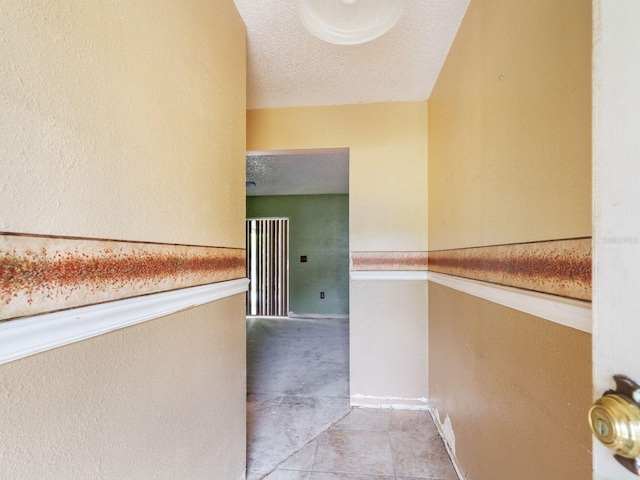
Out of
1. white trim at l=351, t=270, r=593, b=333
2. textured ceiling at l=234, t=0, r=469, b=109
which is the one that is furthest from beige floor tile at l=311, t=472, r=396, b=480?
textured ceiling at l=234, t=0, r=469, b=109

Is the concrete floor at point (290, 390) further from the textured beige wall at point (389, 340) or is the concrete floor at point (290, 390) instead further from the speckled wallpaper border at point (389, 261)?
the speckled wallpaper border at point (389, 261)

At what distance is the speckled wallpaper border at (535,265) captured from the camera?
26.0 inches

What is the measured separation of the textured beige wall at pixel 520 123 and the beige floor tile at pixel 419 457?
1.24 meters

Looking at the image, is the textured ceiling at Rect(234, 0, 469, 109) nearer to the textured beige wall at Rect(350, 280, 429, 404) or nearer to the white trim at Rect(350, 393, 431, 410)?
the textured beige wall at Rect(350, 280, 429, 404)

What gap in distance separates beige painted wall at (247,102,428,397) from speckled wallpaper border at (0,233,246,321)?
1613 mm

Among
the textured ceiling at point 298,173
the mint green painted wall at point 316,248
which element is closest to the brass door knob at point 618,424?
the textured ceiling at point 298,173

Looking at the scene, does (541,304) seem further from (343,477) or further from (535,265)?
(343,477)

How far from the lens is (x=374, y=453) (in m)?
1.73

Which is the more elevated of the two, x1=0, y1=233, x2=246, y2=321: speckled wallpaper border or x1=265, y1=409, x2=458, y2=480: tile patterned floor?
x1=0, y1=233, x2=246, y2=321: speckled wallpaper border

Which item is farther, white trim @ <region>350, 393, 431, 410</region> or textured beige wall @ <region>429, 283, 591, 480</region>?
white trim @ <region>350, 393, 431, 410</region>

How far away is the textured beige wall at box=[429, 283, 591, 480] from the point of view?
0.69 metres

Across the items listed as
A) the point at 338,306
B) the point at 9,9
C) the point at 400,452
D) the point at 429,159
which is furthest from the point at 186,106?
the point at 338,306

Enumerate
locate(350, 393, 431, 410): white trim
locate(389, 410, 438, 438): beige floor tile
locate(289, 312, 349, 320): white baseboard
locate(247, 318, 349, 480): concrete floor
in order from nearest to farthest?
locate(247, 318, 349, 480): concrete floor
locate(389, 410, 438, 438): beige floor tile
locate(350, 393, 431, 410): white trim
locate(289, 312, 349, 320): white baseboard

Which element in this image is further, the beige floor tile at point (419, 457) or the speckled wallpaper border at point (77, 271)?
the beige floor tile at point (419, 457)
